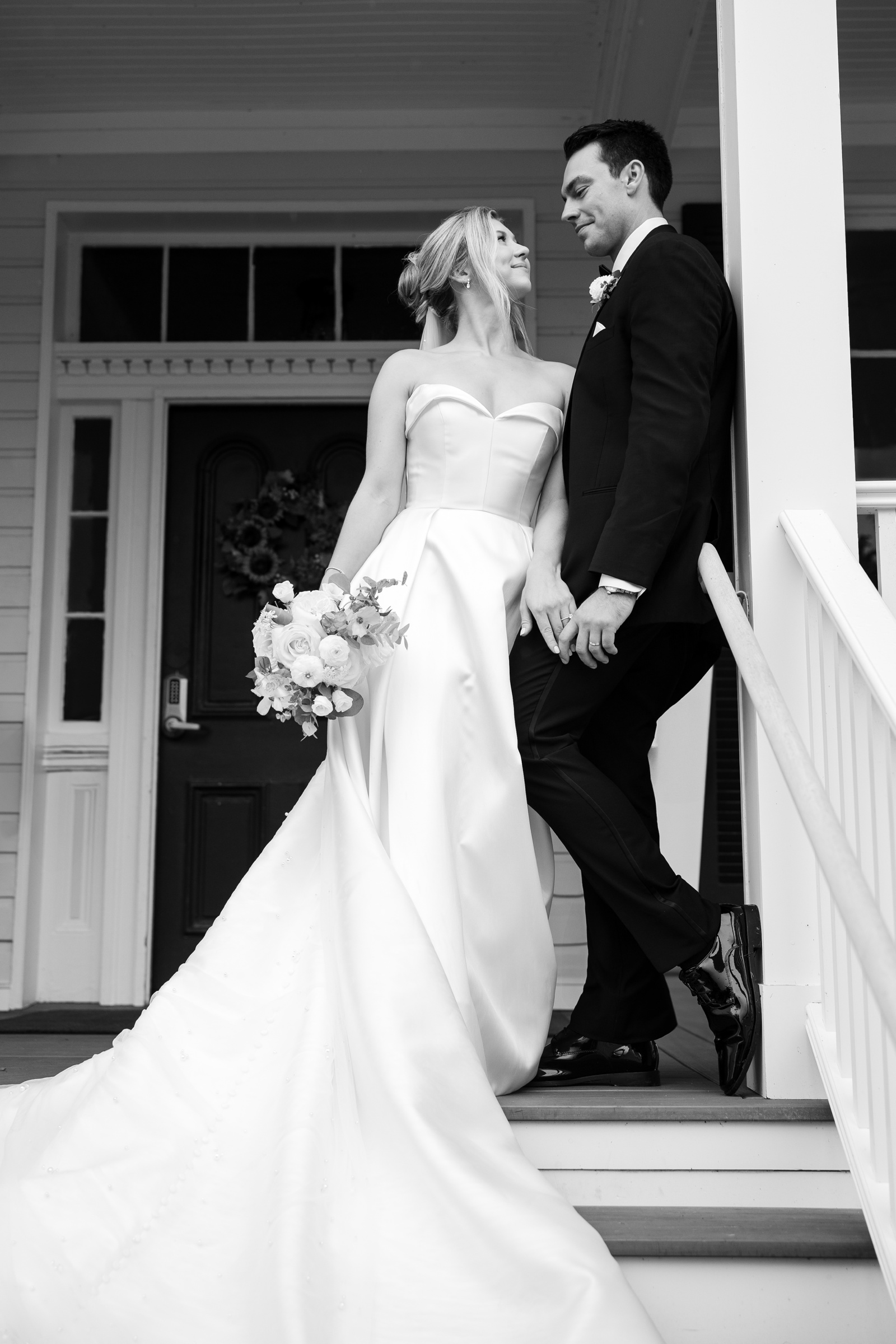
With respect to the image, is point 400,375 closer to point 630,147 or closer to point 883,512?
point 630,147

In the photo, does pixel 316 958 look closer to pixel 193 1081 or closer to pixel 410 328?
pixel 193 1081

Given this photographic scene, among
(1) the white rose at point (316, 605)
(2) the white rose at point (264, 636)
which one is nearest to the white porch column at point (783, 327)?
(1) the white rose at point (316, 605)

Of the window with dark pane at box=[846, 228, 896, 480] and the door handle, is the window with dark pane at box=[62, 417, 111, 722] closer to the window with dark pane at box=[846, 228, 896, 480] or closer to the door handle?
the door handle

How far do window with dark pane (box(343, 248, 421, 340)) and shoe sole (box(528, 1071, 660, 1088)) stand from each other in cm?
330

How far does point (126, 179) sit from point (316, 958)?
3797mm

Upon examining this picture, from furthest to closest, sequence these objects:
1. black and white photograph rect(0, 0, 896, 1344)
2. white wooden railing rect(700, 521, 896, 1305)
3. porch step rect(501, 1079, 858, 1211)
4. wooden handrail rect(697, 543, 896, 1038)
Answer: porch step rect(501, 1079, 858, 1211)
black and white photograph rect(0, 0, 896, 1344)
white wooden railing rect(700, 521, 896, 1305)
wooden handrail rect(697, 543, 896, 1038)

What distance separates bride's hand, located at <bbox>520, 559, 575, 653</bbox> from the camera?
2496mm

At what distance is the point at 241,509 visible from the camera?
495 cm

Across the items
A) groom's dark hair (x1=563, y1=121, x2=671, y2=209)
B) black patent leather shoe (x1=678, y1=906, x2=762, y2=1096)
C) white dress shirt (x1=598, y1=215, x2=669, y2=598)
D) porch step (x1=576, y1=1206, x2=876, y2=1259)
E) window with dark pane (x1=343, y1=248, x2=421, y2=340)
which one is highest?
window with dark pane (x1=343, y1=248, x2=421, y2=340)

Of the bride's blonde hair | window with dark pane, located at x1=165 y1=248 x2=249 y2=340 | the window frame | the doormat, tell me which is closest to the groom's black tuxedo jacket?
the bride's blonde hair

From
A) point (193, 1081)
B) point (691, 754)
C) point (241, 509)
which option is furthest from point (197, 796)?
point (193, 1081)

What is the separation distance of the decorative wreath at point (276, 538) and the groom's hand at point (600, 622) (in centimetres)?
259

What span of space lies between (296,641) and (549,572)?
1.92 ft

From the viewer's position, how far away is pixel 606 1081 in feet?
8.22
